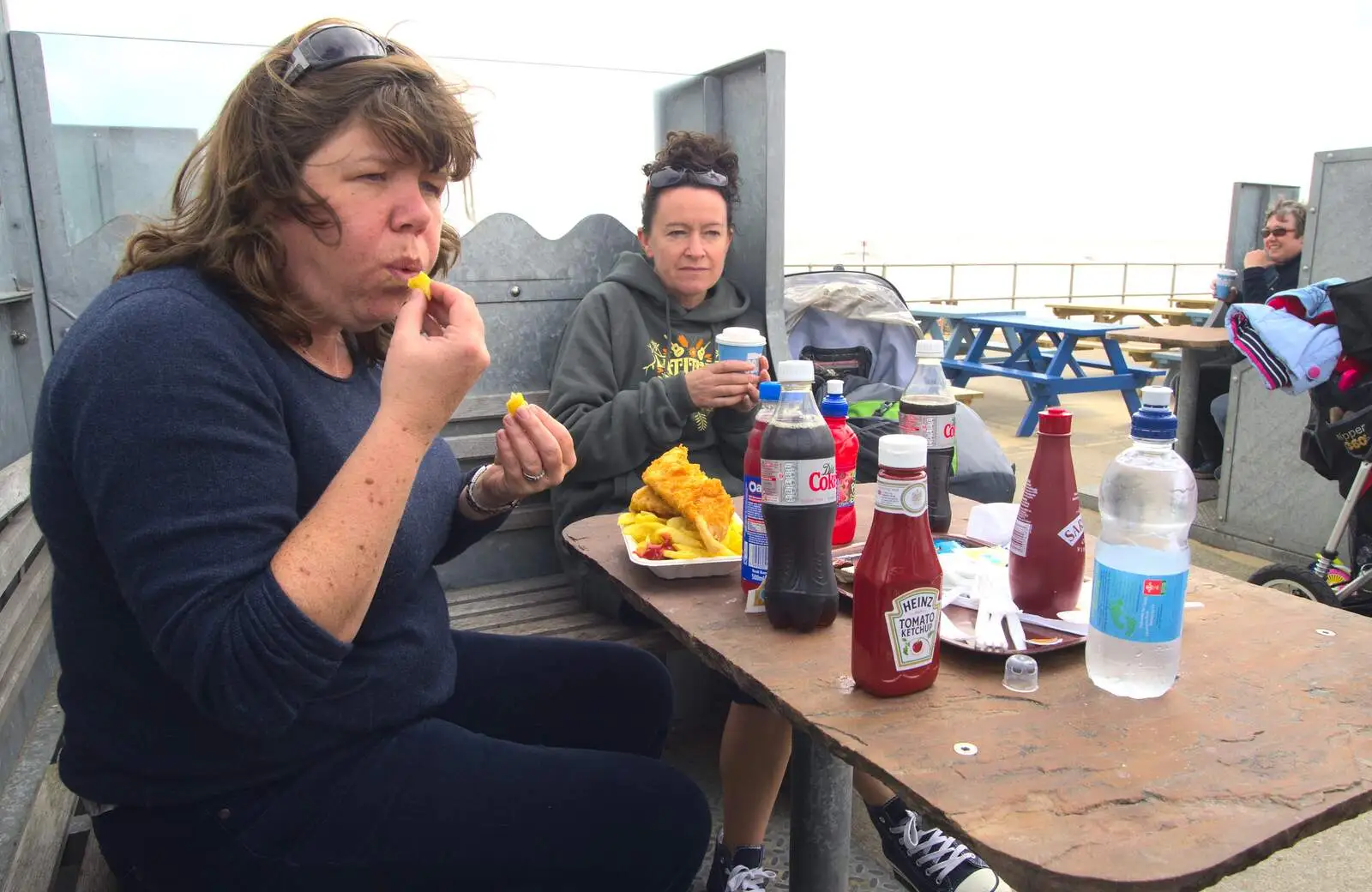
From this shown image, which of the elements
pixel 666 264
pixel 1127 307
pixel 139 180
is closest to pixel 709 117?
pixel 666 264

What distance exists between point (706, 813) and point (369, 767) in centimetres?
53

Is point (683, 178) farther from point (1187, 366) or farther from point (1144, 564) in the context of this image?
point (1187, 366)

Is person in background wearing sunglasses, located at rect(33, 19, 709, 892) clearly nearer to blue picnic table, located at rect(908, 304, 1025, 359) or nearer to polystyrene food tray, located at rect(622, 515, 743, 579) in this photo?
polystyrene food tray, located at rect(622, 515, 743, 579)

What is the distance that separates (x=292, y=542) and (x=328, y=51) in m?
0.72

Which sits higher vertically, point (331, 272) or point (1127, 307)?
point (331, 272)

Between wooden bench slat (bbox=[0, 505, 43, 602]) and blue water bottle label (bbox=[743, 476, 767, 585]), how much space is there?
128 centimetres

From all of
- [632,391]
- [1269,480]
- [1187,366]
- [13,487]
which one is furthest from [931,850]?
[1187,366]

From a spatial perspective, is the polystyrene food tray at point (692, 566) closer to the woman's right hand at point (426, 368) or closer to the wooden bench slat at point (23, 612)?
the woman's right hand at point (426, 368)

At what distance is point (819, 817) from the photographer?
1.76m

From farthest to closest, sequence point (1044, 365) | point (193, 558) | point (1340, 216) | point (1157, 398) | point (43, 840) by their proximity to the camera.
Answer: point (1044, 365)
point (1340, 216)
point (43, 840)
point (1157, 398)
point (193, 558)

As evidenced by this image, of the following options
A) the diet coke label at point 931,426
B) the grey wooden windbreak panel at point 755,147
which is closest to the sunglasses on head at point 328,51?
the diet coke label at point 931,426

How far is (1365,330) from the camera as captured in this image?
3.31 metres

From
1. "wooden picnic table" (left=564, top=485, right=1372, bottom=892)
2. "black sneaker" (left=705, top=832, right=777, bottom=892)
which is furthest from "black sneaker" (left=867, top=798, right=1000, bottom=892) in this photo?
"wooden picnic table" (left=564, top=485, right=1372, bottom=892)

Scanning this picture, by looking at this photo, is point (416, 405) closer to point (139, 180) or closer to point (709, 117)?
point (139, 180)
